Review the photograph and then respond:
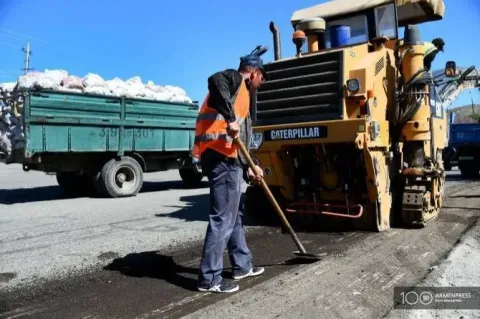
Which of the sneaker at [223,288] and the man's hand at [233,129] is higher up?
the man's hand at [233,129]

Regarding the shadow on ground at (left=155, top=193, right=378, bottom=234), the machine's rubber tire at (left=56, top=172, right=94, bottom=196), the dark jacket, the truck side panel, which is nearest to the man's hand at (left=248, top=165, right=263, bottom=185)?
the dark jacket

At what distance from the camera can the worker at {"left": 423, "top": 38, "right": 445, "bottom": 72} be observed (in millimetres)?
6664

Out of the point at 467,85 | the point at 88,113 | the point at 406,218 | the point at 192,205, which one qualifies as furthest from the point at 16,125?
the point at 467,85

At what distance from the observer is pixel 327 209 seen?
20.0ft

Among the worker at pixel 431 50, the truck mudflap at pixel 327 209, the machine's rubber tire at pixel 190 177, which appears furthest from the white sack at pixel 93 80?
the worker at pixel 431 50

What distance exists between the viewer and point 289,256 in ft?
15.6

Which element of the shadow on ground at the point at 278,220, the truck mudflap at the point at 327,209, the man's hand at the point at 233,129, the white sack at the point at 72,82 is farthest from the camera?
the white sack at the point at 72,82

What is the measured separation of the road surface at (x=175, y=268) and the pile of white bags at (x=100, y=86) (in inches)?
126

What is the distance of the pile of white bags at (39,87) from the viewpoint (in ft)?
31.0

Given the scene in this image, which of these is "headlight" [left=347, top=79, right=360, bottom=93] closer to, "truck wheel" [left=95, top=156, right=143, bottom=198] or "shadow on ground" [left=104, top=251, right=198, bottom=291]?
"shadow on ground" [left=104, top=251, right=198, bottom=291]

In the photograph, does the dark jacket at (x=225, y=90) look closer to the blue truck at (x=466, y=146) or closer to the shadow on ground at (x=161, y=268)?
the shadow on ground at (x=161, y=268)

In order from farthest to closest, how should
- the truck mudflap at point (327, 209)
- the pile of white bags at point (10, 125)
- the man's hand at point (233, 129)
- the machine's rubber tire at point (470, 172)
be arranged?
the machine's rubber tire at point (470, 172) < the pile of white bags at point (10, 125) < the truck mudflap at point (327, 209) < the man's hand at point (233, 129)

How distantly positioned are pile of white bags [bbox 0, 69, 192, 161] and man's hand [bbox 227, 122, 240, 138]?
707 centimetres

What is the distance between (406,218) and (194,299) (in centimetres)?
347
